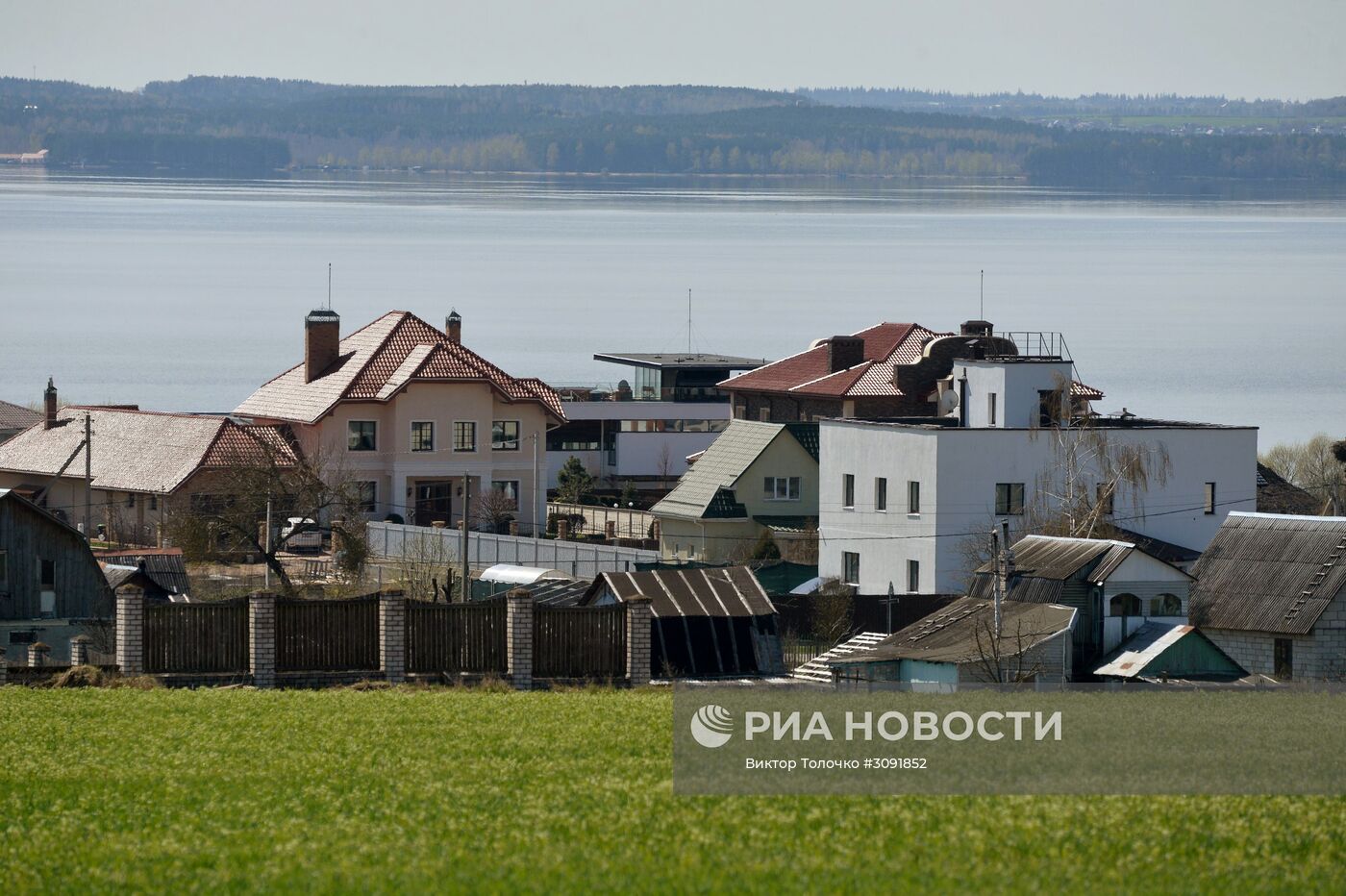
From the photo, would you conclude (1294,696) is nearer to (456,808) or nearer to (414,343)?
(456,808)

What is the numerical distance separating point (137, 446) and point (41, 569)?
25.5 metres

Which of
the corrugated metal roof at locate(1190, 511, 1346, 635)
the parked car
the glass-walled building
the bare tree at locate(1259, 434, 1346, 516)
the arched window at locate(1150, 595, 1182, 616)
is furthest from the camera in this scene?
the glass-walled building

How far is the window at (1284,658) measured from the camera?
114 feet

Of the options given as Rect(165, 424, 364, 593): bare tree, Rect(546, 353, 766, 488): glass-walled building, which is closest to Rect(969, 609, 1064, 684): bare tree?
Rect(165, 424, 364, 593): bare tree

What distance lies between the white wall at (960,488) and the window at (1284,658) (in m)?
14.6

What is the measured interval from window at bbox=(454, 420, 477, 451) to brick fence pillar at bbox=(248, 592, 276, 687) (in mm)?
40089

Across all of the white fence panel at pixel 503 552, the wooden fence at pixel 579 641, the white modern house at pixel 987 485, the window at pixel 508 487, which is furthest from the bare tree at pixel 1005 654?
the window at pixel 508 487

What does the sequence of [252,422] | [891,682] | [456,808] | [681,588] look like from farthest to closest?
[252,422] → [681,588] → [891,682] → [456,808]

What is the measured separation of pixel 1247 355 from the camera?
15438 centimetres

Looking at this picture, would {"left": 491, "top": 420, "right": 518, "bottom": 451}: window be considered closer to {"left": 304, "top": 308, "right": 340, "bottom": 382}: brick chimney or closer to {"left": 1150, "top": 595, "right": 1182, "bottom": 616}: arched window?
{"left": 304, "top": 308, "right": 340, "bottom": 382}: brick chimney

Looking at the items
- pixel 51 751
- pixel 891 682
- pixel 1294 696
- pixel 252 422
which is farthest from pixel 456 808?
pixel 252 422

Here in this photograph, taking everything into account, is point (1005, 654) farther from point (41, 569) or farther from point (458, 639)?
point (41, 569)

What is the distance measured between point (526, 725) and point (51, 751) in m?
4.63

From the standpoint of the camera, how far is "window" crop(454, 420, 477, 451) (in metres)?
67.2
